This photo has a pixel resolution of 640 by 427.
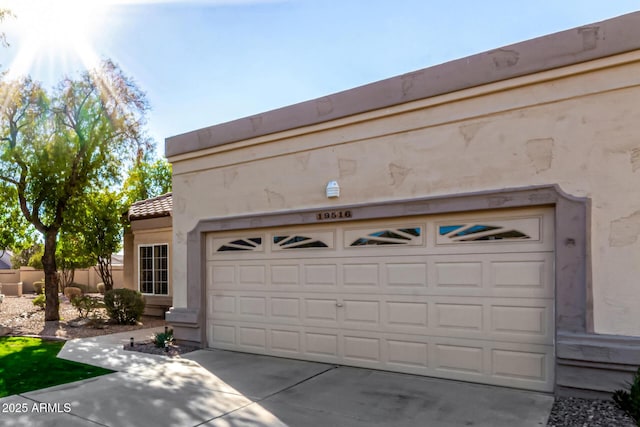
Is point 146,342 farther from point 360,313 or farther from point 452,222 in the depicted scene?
point 452,222

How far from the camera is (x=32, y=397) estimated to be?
603 centimetres

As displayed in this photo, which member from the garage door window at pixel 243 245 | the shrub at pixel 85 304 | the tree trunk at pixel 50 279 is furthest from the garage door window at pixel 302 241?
the tree trunk at pixel 50 279

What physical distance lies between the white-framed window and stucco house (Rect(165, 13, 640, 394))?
561 cm

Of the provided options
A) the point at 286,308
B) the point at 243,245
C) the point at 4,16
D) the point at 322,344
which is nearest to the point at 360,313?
the point at 322,344

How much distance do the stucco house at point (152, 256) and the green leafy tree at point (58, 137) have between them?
85.5 inches

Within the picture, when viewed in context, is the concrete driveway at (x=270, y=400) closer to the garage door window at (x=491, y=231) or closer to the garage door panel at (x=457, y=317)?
the garage door panel at (x=457, y=317)

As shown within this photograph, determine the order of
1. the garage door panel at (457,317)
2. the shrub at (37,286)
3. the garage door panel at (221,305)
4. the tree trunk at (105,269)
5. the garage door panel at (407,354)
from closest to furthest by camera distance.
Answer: the garage door panel at (457,317) < the garage door panel at (407,354) < the garage door panel at (221,305) < the tree trunk at (105,269) < the shrub at (37,286)

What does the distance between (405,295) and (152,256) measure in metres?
10.4

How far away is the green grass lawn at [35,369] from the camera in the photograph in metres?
6.66

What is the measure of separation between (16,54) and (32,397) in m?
9.51

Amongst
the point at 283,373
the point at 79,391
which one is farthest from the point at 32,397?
the point at 283,373

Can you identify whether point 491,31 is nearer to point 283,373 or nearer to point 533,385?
point 533,385

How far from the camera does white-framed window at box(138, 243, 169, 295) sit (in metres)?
14.4

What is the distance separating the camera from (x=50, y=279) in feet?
42.7
